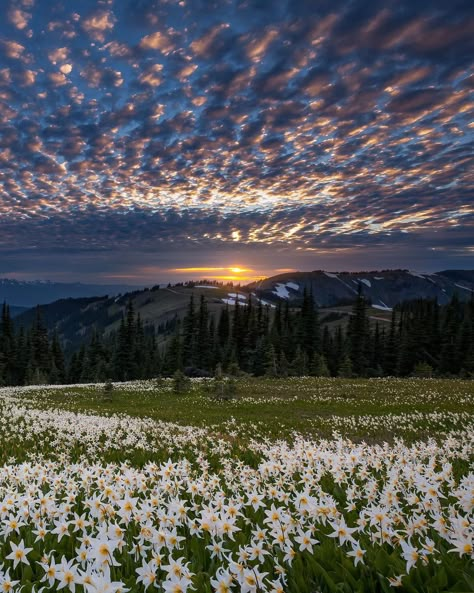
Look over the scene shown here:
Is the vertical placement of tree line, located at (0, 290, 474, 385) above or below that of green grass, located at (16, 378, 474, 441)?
below

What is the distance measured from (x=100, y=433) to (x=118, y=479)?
27.7 ft

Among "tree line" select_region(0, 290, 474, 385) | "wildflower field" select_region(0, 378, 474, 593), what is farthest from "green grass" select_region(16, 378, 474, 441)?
"tree line" select_region(0, 290, 474, 385)

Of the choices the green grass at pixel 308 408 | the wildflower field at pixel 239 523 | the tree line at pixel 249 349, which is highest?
the wildflower field at pixel 239 523

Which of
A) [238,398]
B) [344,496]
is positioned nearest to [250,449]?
[344,496]

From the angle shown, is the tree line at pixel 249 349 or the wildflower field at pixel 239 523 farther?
the tree line at pixel 249 349

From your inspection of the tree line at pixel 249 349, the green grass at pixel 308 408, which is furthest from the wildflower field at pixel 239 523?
the tree line at pixel 249 349

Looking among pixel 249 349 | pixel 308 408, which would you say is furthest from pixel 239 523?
pixel 249 349

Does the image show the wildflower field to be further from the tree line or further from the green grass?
the tree line

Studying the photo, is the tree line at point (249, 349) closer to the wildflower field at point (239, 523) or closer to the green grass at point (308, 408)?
the green grass at point (308, 408)


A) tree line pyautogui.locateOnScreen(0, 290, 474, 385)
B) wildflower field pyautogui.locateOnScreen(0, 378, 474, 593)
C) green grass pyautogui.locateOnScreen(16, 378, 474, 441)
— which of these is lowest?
tree line pyautogui.locateOnScreen(0, 290, 474, 385)

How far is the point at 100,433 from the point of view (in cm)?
1312

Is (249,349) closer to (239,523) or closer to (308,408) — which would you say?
(308,408)

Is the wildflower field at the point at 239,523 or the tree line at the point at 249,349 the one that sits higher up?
the wildflower field at the point at 239,523

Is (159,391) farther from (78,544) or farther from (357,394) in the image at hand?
(78,544)
